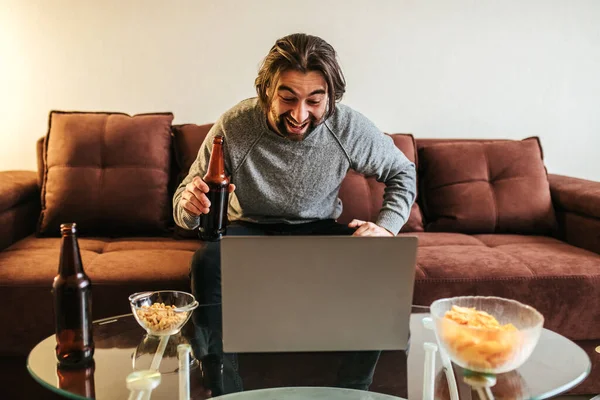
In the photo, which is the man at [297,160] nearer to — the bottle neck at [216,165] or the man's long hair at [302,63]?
the man's long hair at [302,63]

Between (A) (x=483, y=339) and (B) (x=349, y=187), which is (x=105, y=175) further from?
(A) (x=483, y=339)

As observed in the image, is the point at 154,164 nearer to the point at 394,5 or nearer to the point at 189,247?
the point at 189,247

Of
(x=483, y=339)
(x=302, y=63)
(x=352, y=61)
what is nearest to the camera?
(x=483, y=339)

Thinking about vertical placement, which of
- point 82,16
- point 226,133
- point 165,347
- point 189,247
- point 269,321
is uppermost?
point 82,16

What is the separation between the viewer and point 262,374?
1101 millimetres

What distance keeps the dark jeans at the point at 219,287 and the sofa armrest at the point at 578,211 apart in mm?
937

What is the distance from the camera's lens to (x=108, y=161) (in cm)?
222

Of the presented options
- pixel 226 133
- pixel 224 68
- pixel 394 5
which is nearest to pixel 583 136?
pixel 394 5

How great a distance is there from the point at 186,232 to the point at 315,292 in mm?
1295

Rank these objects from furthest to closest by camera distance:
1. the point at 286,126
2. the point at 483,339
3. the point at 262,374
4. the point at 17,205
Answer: the point at 17,205
the point at 286,126
the point at 262,374
the point at 483,339

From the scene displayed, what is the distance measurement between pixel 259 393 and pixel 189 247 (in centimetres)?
104

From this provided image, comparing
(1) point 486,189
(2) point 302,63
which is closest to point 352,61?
(1) point 486,189

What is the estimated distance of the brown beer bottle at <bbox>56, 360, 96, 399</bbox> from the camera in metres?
1.01

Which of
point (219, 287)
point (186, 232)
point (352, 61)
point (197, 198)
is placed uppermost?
point (352, 61)
